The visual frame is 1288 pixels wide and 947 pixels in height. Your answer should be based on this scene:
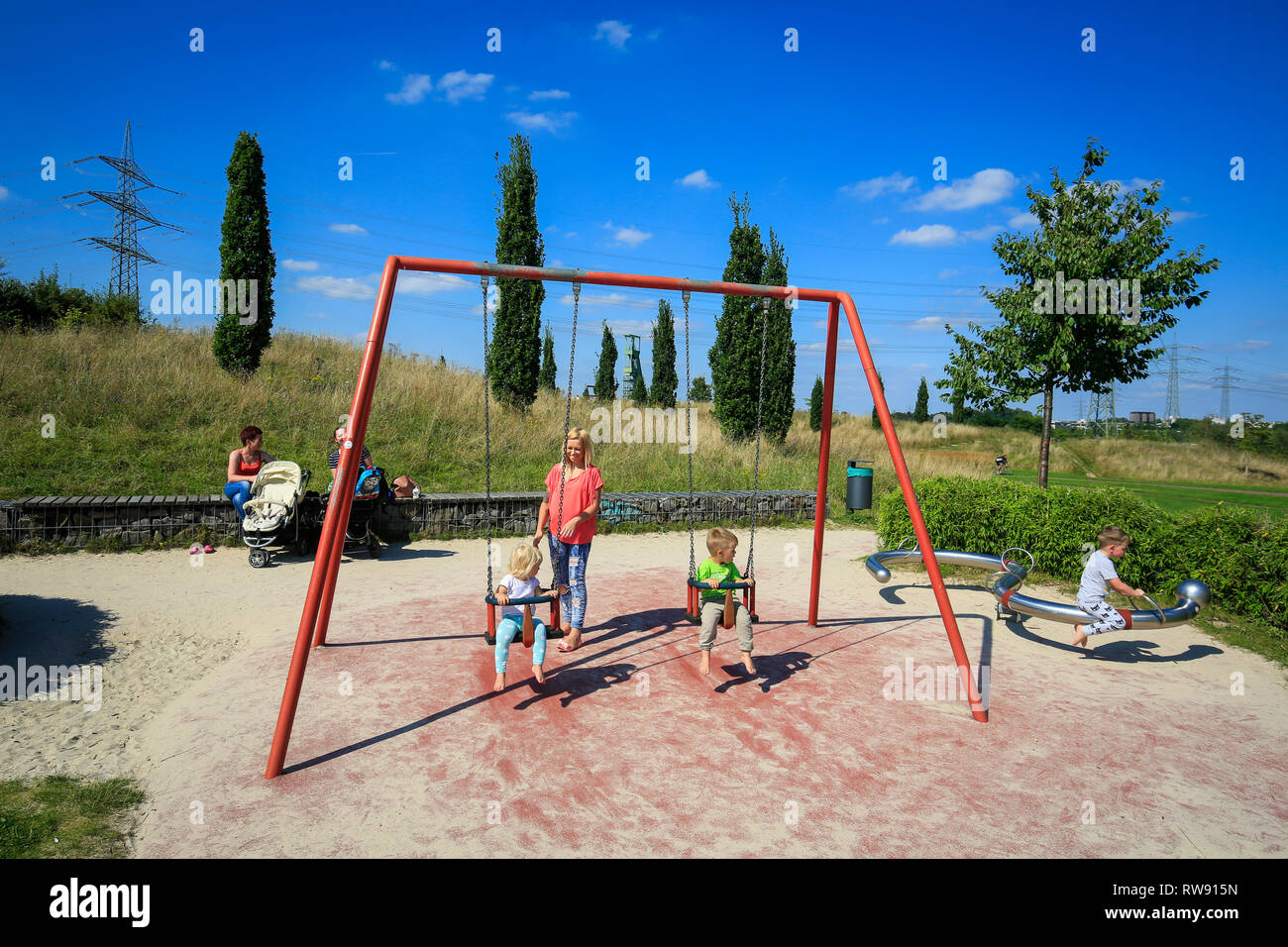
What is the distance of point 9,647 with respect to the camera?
5.91 m

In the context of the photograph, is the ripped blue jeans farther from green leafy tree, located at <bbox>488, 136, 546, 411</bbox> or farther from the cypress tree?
the cypress tree

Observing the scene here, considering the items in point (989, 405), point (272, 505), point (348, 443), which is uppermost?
point (989, 405)

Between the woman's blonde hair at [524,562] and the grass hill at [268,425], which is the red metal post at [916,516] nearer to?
the woman's blonde hair at [524,562]

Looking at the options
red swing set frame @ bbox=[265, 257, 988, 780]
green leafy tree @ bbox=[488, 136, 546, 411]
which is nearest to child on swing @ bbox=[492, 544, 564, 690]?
red swing set frame @ bbox=[265, 257, 988, 780]

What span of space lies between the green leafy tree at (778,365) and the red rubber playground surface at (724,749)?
606 inches

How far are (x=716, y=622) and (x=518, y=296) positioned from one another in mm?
14607

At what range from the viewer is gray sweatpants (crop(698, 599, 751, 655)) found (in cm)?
→ 559

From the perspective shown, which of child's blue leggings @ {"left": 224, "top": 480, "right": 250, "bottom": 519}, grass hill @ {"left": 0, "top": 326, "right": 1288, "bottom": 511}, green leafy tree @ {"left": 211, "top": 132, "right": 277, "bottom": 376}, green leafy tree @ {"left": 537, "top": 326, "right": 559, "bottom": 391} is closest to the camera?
child's blue leggings @ {"left": 224, "top": 480, "right": 250, "bottom": 519}

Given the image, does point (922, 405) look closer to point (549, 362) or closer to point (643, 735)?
point (549, 362)

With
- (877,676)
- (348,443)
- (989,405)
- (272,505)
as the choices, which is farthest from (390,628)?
(989,405)

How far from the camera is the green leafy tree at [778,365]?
22328mm

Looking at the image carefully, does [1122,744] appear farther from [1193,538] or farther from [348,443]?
[348,443]

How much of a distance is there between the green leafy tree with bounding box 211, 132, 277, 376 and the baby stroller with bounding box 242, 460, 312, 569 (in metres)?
8.16
